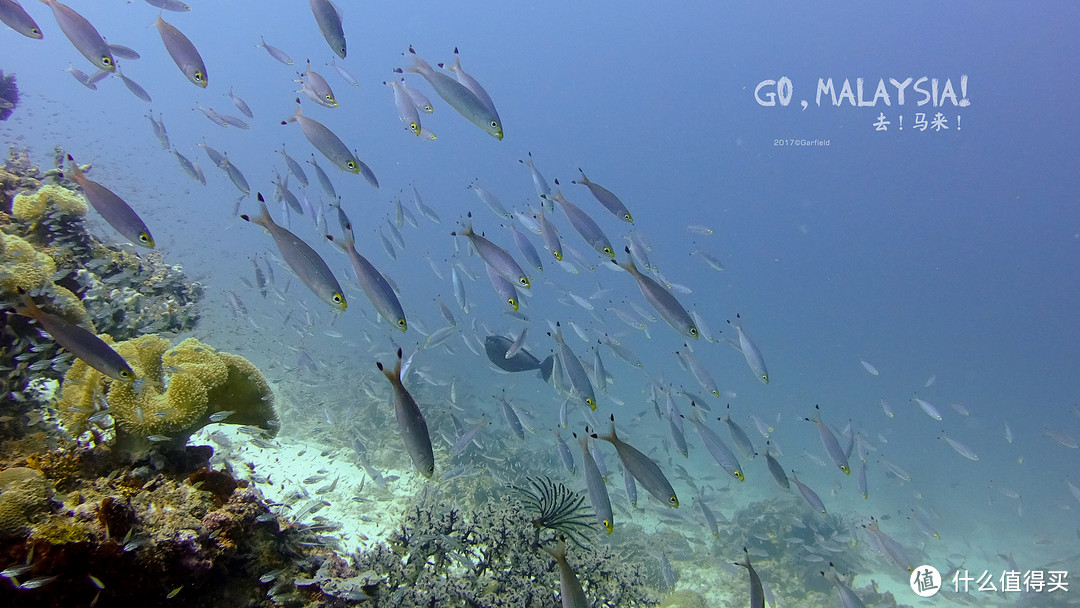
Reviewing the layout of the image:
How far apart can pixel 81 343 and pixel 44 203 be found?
167 inches

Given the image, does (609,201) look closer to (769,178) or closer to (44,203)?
(44,203)

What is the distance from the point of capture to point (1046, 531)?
21281 millimetres

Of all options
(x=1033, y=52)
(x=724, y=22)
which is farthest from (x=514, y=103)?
(x=1033, y=52)

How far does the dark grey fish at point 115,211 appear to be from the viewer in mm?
3201

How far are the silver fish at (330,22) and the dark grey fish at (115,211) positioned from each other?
2.07m

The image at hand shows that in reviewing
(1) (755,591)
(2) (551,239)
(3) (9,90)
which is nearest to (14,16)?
(2) (551,239)

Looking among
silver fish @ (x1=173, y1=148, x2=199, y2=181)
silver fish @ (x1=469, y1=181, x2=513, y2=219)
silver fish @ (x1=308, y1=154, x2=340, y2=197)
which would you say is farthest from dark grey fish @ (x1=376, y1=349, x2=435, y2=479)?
silver fish @ (x1=173, y1=148, x2=199, y2=181)

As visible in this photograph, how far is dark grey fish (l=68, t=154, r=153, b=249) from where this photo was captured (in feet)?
10.5

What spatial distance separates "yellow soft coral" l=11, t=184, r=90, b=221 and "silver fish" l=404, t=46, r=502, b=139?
14.8ft

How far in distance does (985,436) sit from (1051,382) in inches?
1671

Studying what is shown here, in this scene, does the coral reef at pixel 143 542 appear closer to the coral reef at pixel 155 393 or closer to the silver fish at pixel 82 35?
the coral reef at pixel 155 393

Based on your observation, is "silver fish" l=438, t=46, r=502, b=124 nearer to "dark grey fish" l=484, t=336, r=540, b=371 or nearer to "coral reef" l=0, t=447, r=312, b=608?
"coral reef" l=0, t=447, r=312, b=608

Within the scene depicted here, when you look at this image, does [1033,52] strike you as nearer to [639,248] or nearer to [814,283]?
[814,283]

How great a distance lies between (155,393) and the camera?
9.68 feet
